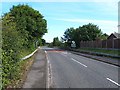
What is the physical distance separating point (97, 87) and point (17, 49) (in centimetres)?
393

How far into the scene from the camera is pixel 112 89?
42.0ft

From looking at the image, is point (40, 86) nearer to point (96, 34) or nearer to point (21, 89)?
point (21, 89)

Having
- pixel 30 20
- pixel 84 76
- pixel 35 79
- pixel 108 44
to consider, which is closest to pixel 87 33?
pixel 108 44

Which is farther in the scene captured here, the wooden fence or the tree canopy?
the tree canopy

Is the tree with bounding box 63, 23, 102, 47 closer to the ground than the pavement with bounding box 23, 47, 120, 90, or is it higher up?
higher up

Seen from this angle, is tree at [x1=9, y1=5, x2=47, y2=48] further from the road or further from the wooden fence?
the road

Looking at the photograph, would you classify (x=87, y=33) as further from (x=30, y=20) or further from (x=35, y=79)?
(x=35, y=79)

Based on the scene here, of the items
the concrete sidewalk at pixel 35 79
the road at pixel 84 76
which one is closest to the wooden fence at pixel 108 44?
the road at pixel 84 76

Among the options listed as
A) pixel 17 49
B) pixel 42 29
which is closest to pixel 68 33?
pixel 42 29

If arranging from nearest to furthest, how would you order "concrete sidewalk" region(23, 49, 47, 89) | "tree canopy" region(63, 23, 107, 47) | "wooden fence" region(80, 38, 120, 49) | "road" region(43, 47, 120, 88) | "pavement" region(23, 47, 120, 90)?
"concrete sidewalk" region(23, 49, 47, 89)
"pavement" region(23, 47, 120, 90)
"road" region(43, 47, 120, 88)
"wooden fence" region(80, 38, 120, 49)
"tree canopy" region(63, 23, 107, 47)

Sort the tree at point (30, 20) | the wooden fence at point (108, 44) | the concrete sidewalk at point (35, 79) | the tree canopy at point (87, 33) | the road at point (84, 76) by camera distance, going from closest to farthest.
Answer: the concrete sidewalk at point (35, 79)
the road at point (84, 76)
the tree at point (30, 20)
the wooden fence at point (108, 44)
the tree canopy at point (87, 33)

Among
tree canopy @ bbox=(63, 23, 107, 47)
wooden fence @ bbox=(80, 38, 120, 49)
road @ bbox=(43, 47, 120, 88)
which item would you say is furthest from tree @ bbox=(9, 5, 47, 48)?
tree canopy @ bbox=(63, 23, 107, 47)

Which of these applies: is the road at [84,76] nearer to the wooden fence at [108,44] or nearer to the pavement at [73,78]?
the pavement at [73,78]

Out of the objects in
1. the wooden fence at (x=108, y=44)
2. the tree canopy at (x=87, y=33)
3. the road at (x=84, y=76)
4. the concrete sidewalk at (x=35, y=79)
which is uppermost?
the tree canopy at (x=87, y=33)
